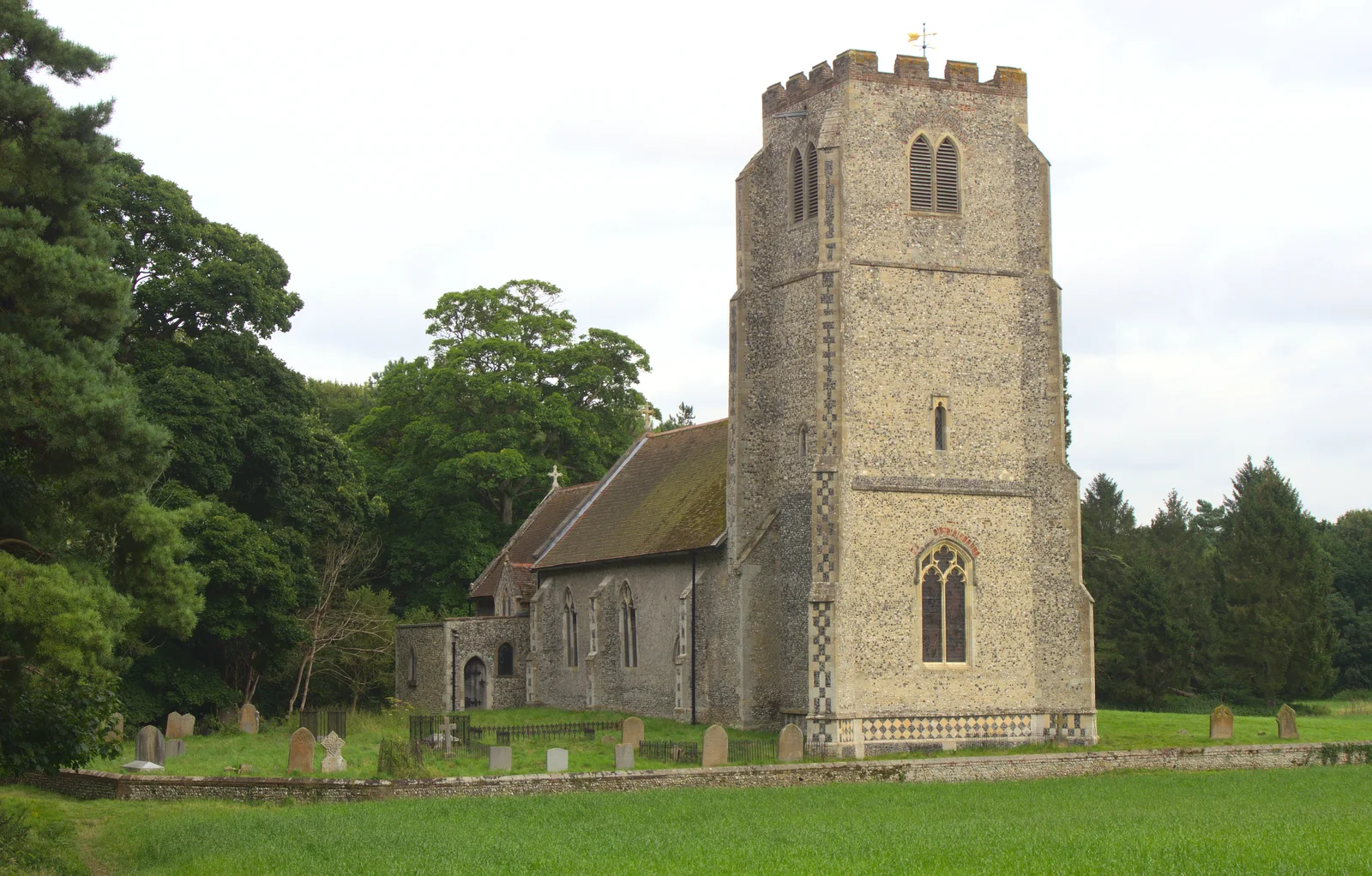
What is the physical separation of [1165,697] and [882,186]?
2929 cm

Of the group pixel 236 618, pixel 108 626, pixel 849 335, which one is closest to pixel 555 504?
pixel 236 618

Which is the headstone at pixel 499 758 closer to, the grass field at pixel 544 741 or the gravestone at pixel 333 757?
the grass field at pixel 544 741

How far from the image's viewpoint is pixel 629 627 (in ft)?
128

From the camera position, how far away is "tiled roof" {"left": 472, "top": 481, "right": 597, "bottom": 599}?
45625 mm

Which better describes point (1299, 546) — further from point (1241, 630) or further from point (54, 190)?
point (54, 190)

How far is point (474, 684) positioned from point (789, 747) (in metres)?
18.8

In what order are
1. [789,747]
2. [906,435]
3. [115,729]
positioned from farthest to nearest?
[906,435] < [789,747] < [115,729]

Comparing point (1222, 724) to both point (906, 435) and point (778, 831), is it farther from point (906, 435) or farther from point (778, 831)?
point (778, 831)

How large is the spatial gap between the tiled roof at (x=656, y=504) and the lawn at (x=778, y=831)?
11.7 metres

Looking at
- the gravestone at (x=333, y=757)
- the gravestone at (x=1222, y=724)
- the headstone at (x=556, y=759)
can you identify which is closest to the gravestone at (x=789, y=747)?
the headstone at (x=556, y=759)

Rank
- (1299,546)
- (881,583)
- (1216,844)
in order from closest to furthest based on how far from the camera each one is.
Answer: (1216,844) < (881,583) < (1299,546)

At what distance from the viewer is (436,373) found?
176 ft

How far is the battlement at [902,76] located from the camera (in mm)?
32031

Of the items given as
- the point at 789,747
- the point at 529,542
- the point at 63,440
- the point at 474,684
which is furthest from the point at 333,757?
the point at 529,542
